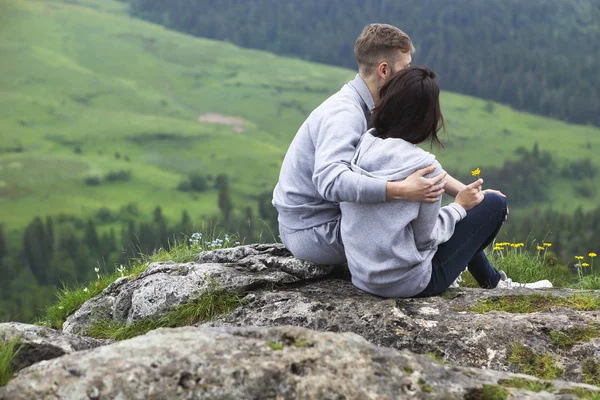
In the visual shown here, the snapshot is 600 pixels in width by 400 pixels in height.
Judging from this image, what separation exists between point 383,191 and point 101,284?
466cm

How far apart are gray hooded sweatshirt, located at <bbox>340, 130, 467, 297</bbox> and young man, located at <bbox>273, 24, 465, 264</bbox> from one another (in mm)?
165

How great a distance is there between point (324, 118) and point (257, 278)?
1.91 metres

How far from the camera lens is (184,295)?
768cm

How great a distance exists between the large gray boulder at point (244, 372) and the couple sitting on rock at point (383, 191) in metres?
2.06

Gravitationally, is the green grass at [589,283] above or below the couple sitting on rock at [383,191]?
below

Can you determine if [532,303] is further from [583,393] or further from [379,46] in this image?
[379,46]

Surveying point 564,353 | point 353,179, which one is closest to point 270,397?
point 353,179

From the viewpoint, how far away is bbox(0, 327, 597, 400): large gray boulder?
4.42 m

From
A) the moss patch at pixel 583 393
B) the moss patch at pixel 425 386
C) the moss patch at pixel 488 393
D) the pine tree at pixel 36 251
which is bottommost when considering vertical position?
the pine tree at pixel 36 251

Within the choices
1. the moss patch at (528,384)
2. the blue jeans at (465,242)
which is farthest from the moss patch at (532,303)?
the moss patch at (528,384)

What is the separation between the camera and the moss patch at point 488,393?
4711 millimetres

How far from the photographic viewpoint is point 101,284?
31.7 feet

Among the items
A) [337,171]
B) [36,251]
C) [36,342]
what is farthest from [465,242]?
[36,251]

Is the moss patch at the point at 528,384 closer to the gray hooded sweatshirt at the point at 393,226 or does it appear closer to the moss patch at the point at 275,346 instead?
the moss patch at the point at 275,346
